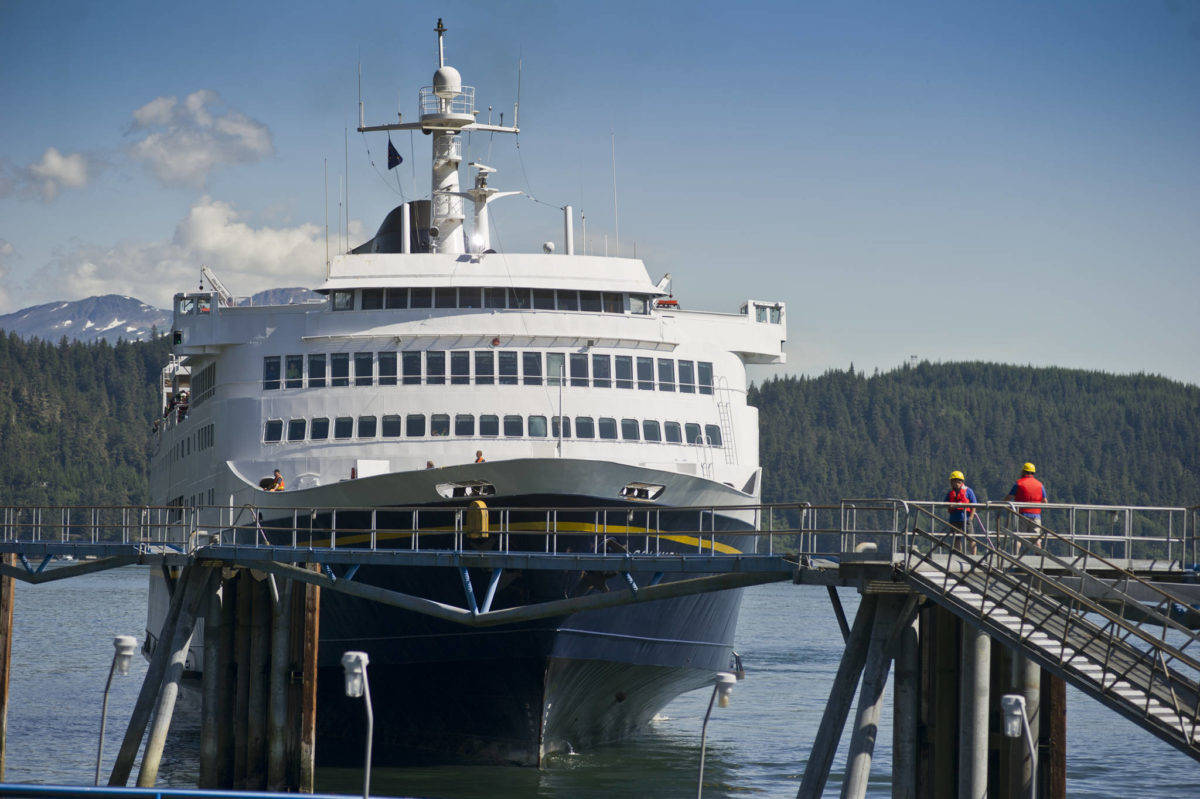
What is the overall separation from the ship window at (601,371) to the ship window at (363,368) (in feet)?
14.1

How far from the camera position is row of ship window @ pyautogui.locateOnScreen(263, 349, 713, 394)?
99.8ft

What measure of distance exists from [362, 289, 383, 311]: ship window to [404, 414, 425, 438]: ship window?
110 inches

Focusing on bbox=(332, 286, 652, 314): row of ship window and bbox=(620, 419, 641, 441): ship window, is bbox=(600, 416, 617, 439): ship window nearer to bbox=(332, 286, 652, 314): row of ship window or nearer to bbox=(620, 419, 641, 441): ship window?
bbox=(620, 419, 641, 441): ship window

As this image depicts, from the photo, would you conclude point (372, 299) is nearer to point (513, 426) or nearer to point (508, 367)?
point (508, 367)

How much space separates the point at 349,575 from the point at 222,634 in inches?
132

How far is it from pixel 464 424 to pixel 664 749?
1027 centimetres

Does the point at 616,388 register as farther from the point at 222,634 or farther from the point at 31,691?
the point at 31,691

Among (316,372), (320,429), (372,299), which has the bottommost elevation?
(320,429)

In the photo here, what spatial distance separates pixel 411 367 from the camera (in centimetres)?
3052

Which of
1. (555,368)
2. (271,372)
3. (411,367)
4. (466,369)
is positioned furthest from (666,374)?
(271,372)

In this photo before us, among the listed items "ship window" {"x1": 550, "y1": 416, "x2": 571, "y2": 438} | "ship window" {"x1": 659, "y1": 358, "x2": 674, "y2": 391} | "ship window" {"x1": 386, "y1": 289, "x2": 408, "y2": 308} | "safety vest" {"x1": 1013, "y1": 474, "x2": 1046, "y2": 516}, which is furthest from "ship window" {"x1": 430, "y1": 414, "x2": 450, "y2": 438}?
"safety vest" {"x1": 1013, "y1": 474, "x2": 1046, "y2": 516}

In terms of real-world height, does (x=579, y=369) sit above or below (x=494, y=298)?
below

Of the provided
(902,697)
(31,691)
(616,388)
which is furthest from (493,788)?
(31,691)

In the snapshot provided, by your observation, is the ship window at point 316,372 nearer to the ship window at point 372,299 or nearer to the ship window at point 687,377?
the ship window at point 372,299
